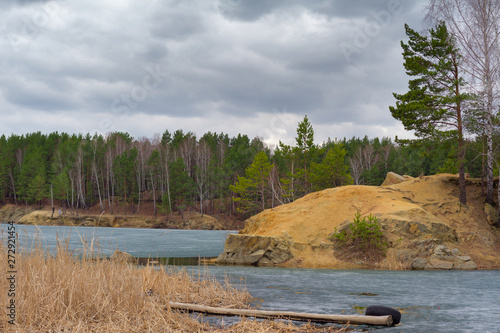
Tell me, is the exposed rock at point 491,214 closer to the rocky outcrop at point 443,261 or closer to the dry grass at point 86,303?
the rocky outcrop at point 443,261

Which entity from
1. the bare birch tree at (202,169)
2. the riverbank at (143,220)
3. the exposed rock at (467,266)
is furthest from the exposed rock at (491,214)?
the bare birch tree at (202,169)

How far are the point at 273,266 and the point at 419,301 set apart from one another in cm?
1022

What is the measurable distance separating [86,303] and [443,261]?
16836 millimetres

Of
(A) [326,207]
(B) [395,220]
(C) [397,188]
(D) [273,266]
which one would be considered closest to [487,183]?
(C) [397,188]

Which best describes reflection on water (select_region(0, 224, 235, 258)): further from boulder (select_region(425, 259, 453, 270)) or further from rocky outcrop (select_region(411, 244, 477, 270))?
→ boulder (select_region(425, 259, 453, 270))

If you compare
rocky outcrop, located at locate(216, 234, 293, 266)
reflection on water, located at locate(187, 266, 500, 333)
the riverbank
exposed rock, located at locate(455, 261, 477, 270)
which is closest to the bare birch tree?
the riverbank

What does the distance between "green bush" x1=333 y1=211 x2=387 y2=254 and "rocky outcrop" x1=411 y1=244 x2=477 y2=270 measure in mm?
1702

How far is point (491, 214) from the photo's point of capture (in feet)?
76.9

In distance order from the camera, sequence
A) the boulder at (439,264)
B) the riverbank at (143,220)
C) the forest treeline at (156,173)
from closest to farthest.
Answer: the boulder at (439,264)
the riverbank at (143,220)
the forest treeline at (156,173)

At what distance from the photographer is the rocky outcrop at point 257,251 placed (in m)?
20.4

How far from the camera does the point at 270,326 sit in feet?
21.8

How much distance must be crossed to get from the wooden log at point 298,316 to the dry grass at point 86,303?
230mm

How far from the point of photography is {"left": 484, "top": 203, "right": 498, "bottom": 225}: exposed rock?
23203 mm

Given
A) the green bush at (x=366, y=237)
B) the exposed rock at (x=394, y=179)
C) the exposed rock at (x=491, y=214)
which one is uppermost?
the exposed rock at (x=394, y=179)
